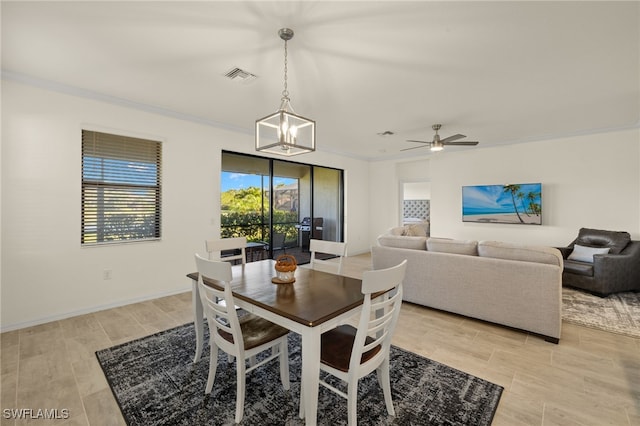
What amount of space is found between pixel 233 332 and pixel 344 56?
2410mm

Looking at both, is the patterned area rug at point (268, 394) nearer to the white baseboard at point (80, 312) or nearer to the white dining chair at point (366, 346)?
the white dining chair at point (366, 346)

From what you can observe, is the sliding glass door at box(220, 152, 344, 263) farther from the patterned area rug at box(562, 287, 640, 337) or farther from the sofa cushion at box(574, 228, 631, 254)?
the sofa cushion at box(574, 228, 631, 254)

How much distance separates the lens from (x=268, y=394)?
1893mm

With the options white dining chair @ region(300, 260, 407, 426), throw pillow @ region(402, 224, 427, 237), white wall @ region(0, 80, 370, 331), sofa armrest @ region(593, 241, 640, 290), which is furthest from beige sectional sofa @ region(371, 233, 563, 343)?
white wall @ region(0, 80, 370, 331)

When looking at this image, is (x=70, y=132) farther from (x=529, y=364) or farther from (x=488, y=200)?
(x=488, y=200)

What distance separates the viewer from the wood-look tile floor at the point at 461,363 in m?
1.74

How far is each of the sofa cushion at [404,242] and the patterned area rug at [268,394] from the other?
144 cm

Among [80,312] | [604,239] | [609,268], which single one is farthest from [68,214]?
[604,239]

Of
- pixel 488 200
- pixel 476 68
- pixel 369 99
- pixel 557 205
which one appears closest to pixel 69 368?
pixel 369 99

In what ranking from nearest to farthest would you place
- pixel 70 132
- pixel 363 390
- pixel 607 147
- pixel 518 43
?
pixel 363 390, pixel 518 43, pixel 70 132, pixel 607 147

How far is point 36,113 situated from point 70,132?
12.0 inches

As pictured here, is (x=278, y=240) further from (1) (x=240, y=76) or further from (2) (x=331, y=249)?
(1) (x=240, y=76)

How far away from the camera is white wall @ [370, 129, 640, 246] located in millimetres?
4508

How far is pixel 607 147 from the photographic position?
4645mm
